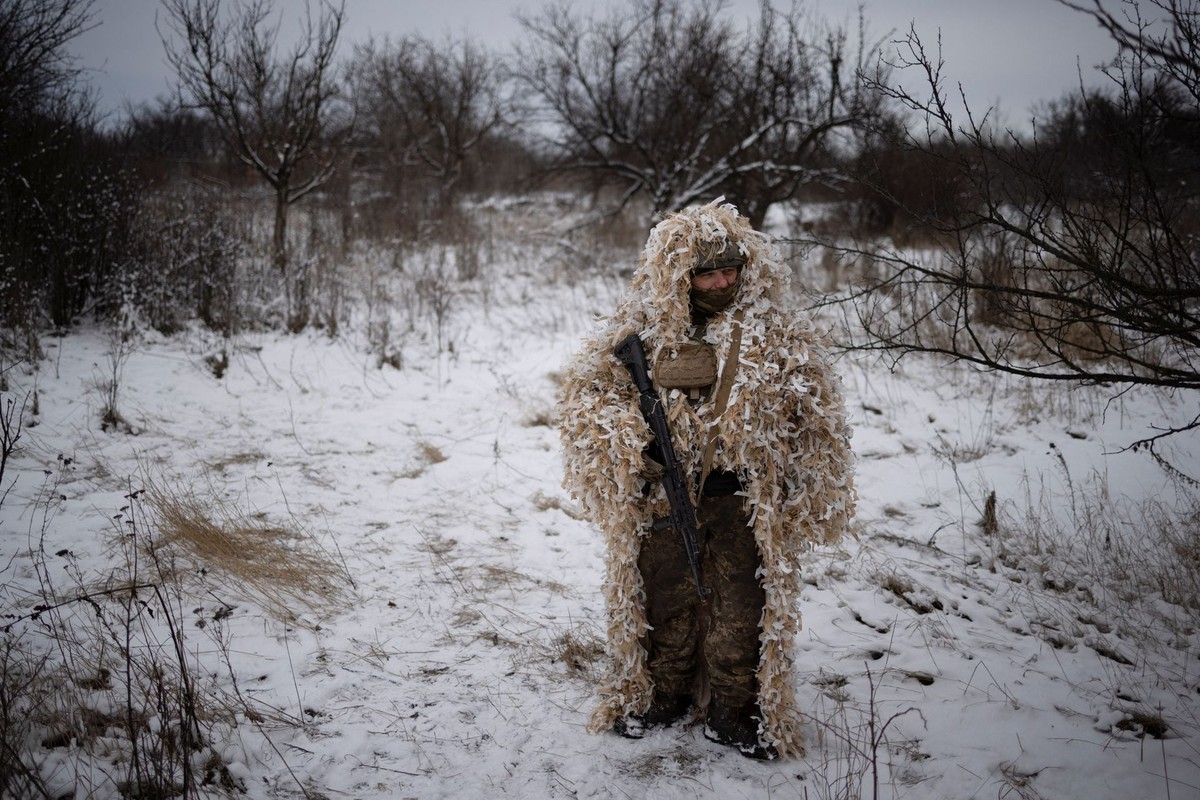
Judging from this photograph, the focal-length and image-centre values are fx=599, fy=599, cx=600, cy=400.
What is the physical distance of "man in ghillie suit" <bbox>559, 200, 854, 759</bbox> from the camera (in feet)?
6.93

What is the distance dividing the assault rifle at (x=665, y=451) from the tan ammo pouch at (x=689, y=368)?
2.8 inches

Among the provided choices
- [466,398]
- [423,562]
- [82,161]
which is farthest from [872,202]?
[82,161]

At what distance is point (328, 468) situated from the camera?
15.6ft

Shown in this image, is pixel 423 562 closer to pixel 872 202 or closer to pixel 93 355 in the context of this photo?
pixel 93 355

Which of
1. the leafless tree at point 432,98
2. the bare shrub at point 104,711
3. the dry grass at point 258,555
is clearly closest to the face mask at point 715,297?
the bare shrub at point 104,711

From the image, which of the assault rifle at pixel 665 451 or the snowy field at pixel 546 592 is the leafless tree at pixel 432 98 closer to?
the snowy field at pixel 546 592

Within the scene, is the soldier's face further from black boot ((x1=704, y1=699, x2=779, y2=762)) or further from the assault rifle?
black boot ((x1=704, y1=699, x2=779, y2=762))

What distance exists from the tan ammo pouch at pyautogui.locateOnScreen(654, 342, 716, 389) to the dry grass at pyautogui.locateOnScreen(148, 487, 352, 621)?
221 cm

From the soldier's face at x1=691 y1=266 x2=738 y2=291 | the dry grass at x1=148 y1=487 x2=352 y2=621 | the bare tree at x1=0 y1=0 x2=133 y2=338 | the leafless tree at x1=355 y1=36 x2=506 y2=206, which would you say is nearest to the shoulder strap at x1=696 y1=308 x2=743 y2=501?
the soldier's face at x1=691 y1=266 x2=738 y2=291

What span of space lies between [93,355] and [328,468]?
3.23 meters

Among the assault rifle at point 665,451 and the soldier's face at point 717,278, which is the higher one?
the soldier's face at point 717,278

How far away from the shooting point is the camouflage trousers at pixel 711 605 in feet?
7.30

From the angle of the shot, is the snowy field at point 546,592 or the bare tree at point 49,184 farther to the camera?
the bare tree at point 49,184

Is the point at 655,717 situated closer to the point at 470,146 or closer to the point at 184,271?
the point at 184,271
